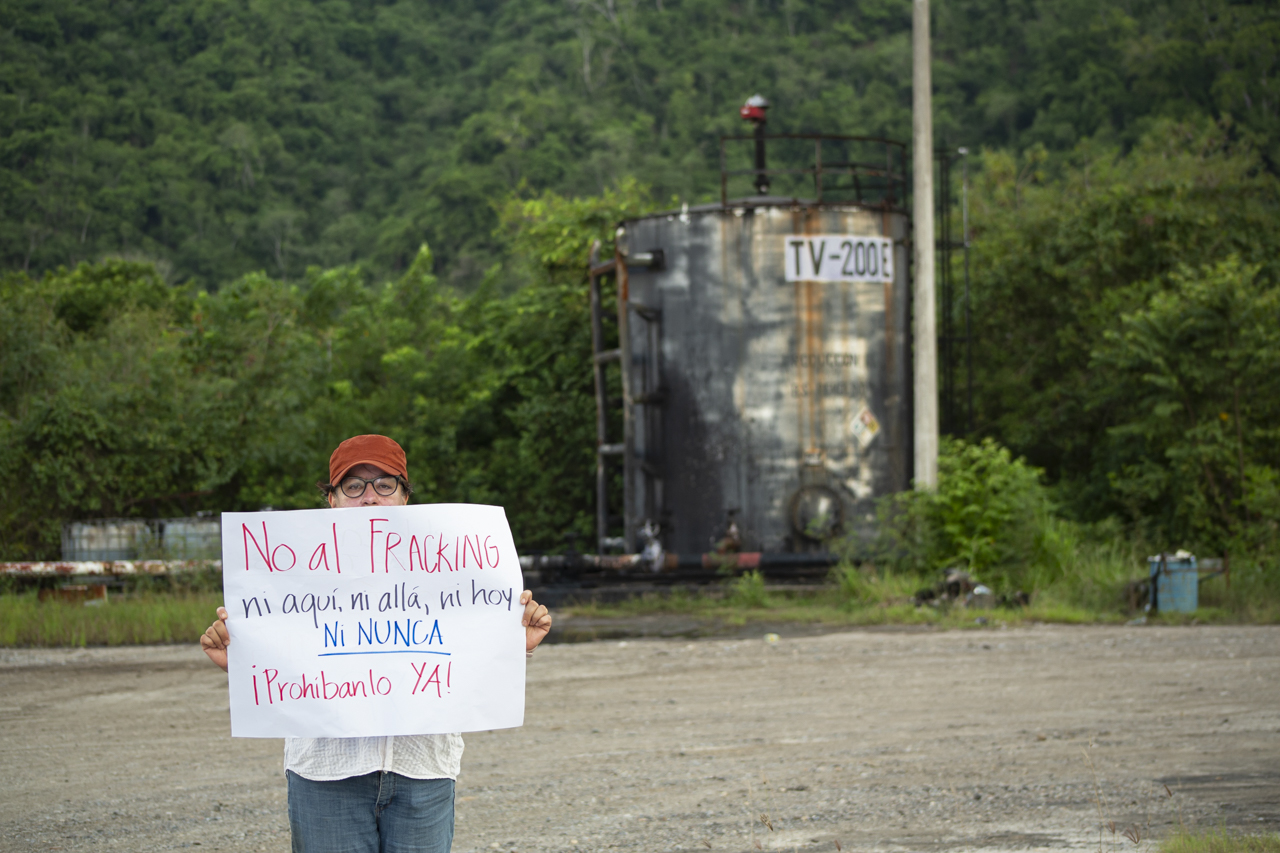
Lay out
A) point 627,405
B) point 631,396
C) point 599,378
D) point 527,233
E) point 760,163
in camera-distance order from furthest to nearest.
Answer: point 527,233
point 599,378
point 760,163
point 627,405
point 631,396

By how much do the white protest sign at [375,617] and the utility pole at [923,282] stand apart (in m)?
11.5

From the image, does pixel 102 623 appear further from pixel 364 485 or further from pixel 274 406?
pixel 364 485

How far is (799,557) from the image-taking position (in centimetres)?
1466

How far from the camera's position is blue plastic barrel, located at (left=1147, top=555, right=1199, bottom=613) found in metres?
12.8

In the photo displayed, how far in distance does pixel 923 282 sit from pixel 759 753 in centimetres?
889

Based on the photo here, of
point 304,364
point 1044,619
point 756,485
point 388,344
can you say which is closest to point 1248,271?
point 1044,619

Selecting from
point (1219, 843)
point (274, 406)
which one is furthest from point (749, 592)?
point (1219, 843)

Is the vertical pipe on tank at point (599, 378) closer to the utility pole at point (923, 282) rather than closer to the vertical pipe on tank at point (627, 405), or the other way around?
the vertical pipe on tank at point (627, 405)

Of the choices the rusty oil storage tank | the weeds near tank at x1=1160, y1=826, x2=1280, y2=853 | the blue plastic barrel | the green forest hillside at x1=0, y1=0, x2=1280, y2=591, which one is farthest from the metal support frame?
the weeds near tank at x1=1160, y1=826, x2=1280, y2=853

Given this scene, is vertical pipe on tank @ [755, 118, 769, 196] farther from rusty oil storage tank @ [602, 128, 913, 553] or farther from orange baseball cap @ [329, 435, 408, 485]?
orange baseball cap @ [329, 435, 408, 485]

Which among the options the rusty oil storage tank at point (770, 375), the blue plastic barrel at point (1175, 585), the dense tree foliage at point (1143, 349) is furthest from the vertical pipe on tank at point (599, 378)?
the blue plastic barrel at point (1175, 585)

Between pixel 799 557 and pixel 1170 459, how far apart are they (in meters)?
4.81

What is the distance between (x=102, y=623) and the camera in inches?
483

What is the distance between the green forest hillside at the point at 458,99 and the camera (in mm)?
55094
